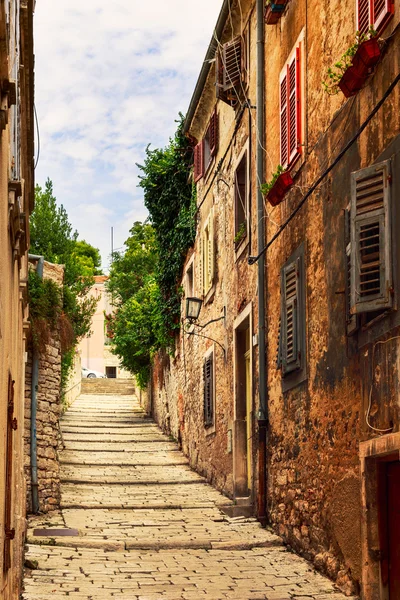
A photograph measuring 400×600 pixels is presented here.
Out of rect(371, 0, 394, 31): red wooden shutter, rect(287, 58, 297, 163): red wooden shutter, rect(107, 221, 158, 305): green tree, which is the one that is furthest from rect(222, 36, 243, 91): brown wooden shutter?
rect(107, 221, 158, 305): green tree

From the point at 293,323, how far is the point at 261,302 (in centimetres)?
204

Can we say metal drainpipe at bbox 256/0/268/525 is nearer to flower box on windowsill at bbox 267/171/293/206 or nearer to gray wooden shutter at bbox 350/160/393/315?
flower box on windowsill at bbox 267/171/293/206

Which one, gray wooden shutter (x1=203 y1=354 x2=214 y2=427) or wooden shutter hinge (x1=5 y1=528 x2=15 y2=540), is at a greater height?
gray wooden shutter (x1=203 y1=354 x2=214 y2=427)

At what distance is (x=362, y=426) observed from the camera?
8.41 meters

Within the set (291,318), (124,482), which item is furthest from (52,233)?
(291,318)

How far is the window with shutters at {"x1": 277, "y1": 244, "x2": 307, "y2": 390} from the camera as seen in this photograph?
10.6 metres

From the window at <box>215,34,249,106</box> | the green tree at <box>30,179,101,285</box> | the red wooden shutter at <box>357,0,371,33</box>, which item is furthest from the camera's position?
the green tree at <box>30,179,101,285</box>

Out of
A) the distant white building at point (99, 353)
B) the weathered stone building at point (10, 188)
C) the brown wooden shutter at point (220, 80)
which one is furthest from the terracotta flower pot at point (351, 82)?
the distant white building at point (99, 353)

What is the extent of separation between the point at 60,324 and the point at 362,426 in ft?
22.6

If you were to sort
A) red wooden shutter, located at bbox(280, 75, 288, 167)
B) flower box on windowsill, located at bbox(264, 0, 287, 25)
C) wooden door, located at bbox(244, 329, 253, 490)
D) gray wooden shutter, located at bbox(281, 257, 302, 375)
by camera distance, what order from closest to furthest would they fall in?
1. gray wooden shutter, located at bbox(281, 257, 302, 375)
2. red wooden shutter, located at bbox(280, 75, 288, 167)
3. flower box on windowsill, located at bbox(264, 0, 287, 25)
4. wooden door, located at bbox(244, 329, 253, 490)

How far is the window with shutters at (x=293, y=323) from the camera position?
10.6 metres

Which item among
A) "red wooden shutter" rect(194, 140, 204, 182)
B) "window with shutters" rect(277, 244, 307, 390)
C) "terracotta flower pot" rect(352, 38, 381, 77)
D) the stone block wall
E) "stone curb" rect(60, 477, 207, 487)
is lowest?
"stone curb" rect(60, 477, 207, 487)

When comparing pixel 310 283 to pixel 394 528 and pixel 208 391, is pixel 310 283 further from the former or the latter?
pixel 208 391

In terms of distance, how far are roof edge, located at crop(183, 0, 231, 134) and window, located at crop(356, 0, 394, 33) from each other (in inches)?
262
